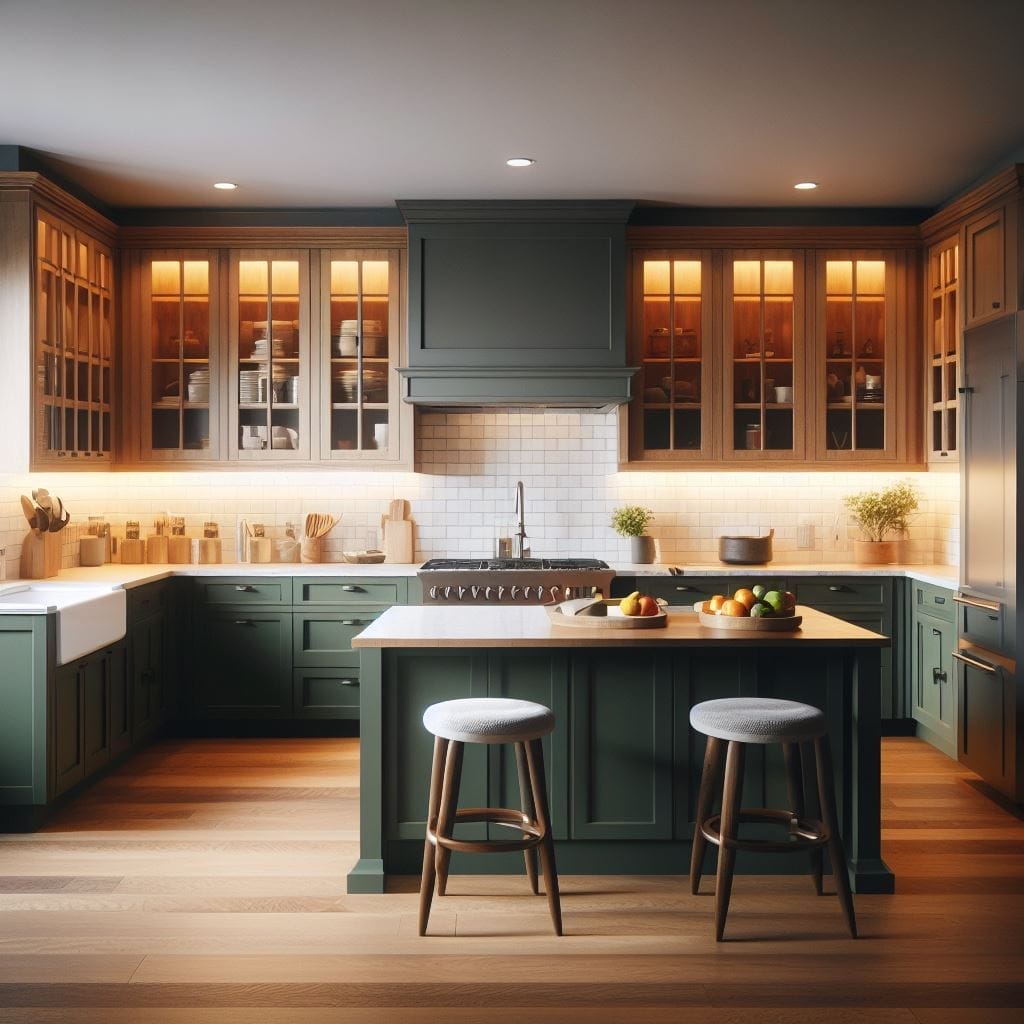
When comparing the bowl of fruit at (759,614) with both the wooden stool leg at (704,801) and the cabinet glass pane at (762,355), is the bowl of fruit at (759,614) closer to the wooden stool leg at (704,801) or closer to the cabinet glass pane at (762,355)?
the wooden stool leg at (704,801)

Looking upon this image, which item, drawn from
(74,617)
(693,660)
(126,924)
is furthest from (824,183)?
(126,924)

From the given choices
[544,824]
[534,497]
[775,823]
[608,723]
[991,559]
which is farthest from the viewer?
[534,497]

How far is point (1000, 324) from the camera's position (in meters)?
4.70

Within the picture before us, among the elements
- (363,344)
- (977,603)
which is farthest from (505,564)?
(977,603)

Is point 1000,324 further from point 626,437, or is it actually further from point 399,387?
point 399,387

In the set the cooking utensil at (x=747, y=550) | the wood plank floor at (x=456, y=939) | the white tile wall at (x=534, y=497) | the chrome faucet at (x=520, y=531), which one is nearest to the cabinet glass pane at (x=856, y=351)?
the white tile wall at (x=534, y=497)

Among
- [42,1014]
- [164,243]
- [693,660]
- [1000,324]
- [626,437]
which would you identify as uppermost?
[164,243]

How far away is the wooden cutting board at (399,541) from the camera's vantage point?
635 cm

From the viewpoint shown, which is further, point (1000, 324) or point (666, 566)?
point (666, 566)

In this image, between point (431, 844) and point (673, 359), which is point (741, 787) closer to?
point (431, 844)

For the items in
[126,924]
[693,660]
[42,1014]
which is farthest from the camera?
[693,660]

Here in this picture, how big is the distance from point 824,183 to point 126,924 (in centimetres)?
466

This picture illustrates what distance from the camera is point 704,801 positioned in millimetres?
3557

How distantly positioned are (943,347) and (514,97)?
9.33ft
